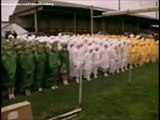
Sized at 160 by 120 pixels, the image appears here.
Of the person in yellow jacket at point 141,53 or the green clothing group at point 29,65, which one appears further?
the person in yellow jacket at point 141,53

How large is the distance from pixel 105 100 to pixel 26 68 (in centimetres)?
176

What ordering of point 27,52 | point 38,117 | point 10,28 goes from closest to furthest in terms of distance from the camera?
point 38,117
point 27,52
point 10,28

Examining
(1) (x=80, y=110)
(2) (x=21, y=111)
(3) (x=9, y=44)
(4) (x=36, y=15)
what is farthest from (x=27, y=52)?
(4) (x=36, y=15)

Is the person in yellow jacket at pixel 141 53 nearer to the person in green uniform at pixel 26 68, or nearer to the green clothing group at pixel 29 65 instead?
the green clothing group at pixel 29 65

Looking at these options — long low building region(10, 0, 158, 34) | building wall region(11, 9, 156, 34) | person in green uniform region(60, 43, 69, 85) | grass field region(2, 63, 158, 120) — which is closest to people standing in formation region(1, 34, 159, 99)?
person in green uniform region(60, 43, 69, 85)

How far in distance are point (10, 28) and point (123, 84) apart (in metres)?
10.7

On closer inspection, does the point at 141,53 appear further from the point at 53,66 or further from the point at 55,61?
the point at 53,66

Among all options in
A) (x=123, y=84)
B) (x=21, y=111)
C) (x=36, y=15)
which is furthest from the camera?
(x=36, y=15)

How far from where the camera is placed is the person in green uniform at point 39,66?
7703 millimetres

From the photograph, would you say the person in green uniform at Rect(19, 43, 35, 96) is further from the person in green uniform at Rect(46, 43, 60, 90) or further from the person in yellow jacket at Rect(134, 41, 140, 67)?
the person in yellow jacket at Rect(134, 41, 140, 67)

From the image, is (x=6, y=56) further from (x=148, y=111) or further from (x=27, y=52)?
(x=148, y=111)

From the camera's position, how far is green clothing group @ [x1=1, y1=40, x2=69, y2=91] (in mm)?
6938

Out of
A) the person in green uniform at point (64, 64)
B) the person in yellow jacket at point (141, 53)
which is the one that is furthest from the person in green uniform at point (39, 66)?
the person in yellow jacket at point (141, 53)

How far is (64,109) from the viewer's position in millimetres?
6355
